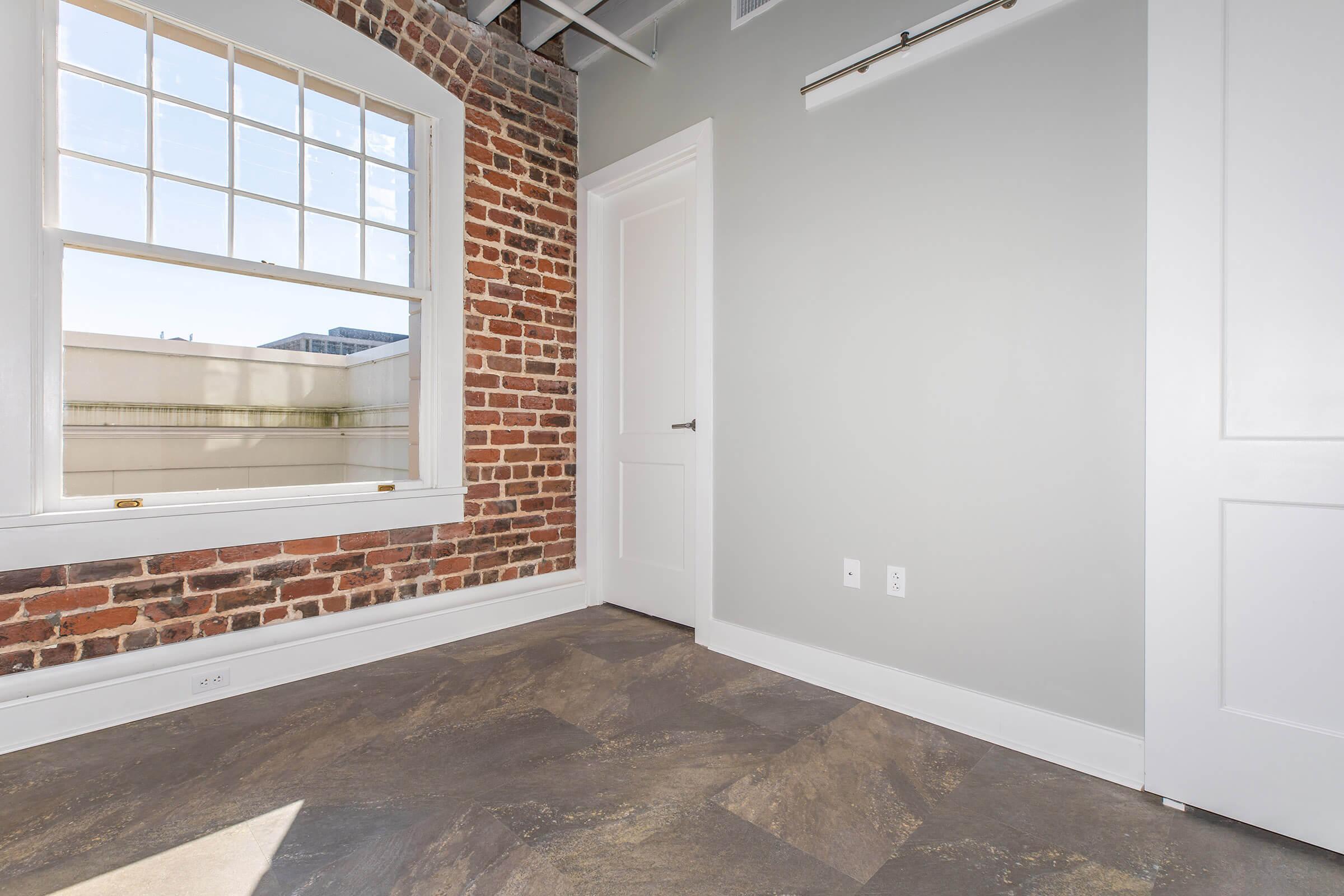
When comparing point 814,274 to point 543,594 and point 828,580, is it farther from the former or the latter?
point 543,594

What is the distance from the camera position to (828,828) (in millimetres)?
1648

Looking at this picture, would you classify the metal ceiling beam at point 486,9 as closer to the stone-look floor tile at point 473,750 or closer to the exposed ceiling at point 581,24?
the exposed ceiling at point 581,24

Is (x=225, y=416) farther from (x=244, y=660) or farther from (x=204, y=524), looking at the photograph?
(x=244, y=660)

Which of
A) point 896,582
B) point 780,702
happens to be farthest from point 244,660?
point 896,582

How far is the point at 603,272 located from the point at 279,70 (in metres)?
1.68

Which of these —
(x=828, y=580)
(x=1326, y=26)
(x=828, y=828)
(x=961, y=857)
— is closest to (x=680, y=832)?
(x=828, y=828)

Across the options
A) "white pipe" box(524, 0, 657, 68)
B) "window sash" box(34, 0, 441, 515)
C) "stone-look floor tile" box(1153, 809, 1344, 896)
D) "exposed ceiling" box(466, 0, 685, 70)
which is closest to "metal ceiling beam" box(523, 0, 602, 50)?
"exposed ceiling" box(466, 0, 685, 70)

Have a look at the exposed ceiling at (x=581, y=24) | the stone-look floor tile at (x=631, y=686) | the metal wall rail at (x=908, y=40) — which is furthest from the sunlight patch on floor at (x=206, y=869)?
the exposed ceiling at (x=581, y=24)

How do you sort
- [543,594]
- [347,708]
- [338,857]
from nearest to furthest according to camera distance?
[338,857]
[347,708]
[543,594]

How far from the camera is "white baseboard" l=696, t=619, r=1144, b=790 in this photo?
188 cm

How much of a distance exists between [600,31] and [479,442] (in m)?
2.02

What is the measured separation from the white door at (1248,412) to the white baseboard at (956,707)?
102 millimetres

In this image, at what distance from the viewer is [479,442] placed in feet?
10.5

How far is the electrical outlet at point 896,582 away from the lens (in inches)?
92.2
